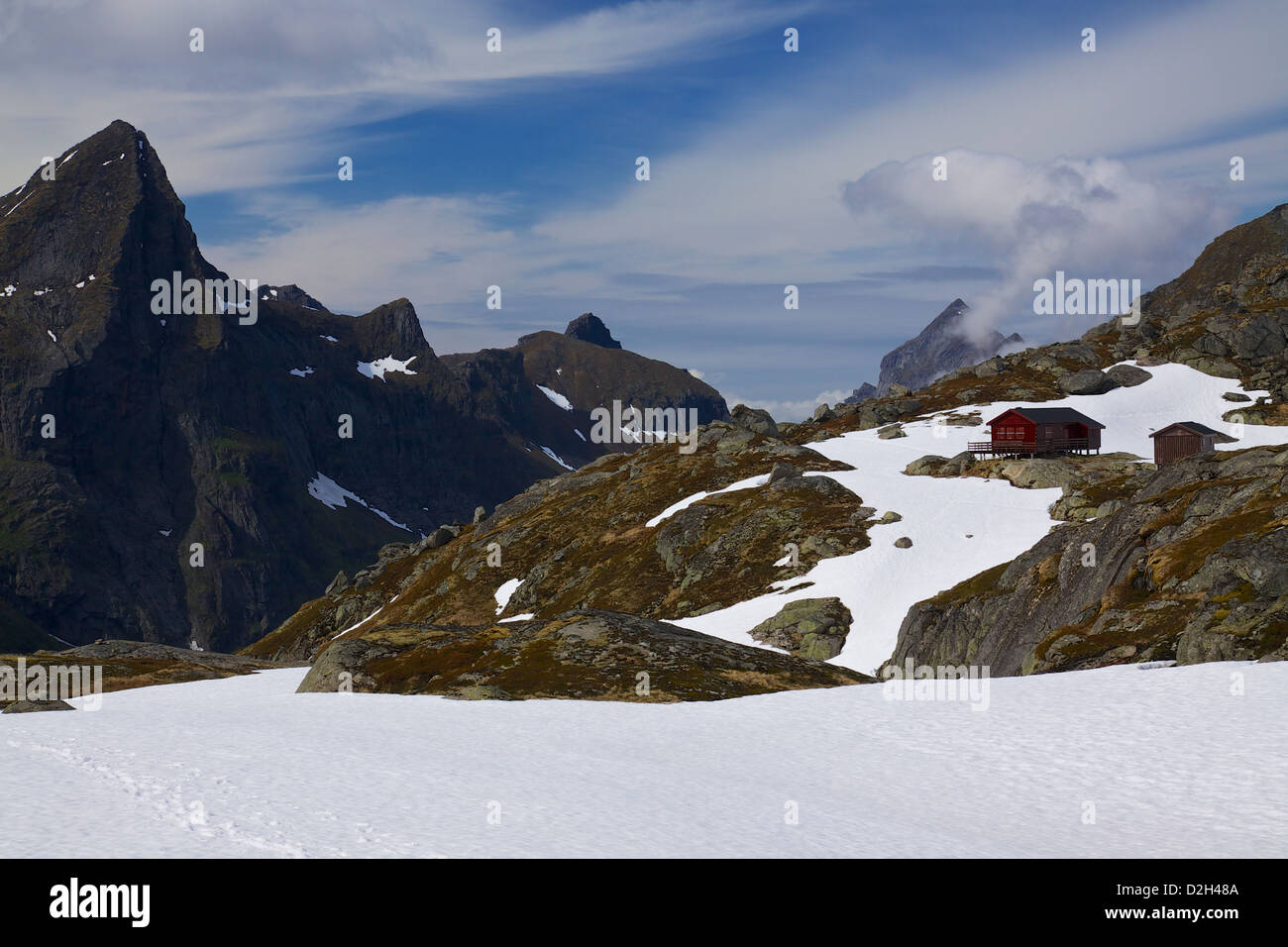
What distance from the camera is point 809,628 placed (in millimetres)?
88375

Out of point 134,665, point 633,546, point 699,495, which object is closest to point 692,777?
point 134,665

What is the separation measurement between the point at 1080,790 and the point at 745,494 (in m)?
95.1

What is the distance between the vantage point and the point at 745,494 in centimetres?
12450

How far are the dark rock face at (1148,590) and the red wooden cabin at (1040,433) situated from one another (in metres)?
45.7

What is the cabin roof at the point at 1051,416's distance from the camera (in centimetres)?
13300

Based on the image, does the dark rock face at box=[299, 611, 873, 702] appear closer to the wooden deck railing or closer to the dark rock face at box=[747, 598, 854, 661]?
the dark rock face at box=[747, 598, 854, 661]

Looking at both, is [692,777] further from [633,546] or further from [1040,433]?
[1040,433]

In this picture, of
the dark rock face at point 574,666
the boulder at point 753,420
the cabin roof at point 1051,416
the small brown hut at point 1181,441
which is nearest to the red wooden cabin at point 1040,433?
the cabin roof at point 1051,416

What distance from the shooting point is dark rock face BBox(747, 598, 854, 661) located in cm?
8600

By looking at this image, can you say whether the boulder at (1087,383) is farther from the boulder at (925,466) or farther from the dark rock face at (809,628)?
the dark rock face at (809,628)

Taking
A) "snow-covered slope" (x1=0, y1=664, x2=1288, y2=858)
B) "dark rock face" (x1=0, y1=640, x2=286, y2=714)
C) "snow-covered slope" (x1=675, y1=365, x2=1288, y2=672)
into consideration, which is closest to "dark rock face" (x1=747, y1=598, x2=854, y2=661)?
"snow-covered slope" (x1=675, y1=365, x2=1288, y2=672)

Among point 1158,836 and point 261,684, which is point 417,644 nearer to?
point 261,684

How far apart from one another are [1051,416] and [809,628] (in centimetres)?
6399
